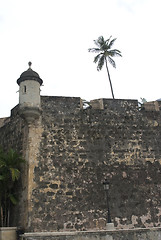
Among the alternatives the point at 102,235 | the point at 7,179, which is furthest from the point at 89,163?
the point at 102,235

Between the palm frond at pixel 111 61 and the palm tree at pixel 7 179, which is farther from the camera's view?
the palm frond at pixel 111 61

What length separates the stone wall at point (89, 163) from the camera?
10.5 m

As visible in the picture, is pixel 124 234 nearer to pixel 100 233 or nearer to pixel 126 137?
pixel 100 233

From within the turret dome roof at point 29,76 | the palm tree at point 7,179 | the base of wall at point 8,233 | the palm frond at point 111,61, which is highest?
the palm frond at point 111,61

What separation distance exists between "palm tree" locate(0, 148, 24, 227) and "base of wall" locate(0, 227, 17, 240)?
35.4 inches

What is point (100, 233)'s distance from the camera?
24.8ft

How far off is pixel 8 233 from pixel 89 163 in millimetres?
4061

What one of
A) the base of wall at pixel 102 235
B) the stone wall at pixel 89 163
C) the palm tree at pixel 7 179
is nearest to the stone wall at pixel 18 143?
the stone wall at pixel 89 163

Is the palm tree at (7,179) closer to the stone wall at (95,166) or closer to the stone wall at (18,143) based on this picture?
the stone wall at (18,143)

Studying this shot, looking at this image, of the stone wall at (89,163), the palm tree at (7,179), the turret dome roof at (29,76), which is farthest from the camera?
the turret dome roof at (29,76)

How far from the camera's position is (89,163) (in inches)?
446

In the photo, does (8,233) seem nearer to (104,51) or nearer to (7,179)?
(7,179)

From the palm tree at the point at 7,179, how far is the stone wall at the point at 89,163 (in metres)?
0.51

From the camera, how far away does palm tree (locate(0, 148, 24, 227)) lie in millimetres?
10617
